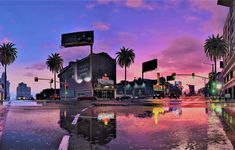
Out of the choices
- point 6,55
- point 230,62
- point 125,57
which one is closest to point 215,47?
point 230,62

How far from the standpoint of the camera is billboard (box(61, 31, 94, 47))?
454 ft

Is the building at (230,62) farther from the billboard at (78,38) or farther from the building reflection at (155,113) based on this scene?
the building reflection at (155,113)

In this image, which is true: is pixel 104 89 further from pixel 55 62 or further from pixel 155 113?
pixel 155 113

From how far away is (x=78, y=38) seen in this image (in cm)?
13950

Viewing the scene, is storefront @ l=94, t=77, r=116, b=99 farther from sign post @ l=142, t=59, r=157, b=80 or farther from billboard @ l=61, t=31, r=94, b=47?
sign post @ l=142, t=59, r=157, b=80

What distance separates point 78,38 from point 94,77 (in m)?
17.8

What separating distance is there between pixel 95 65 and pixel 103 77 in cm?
624

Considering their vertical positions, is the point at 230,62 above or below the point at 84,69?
below

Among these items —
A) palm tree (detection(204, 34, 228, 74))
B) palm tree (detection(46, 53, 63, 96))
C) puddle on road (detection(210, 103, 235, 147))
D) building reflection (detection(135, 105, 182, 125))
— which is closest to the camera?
puddle on road (detection(210, 103, 235, 147))

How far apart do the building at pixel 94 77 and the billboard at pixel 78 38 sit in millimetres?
6232

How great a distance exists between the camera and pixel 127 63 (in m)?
143

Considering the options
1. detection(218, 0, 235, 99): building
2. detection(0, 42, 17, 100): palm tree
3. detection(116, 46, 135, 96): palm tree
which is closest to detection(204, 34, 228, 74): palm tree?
detection(218, 0, 235, 99): building

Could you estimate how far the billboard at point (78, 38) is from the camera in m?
138

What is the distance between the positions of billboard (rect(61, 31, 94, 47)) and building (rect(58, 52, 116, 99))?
6.23 m
